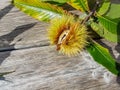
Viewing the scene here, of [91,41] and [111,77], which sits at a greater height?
[91,41]

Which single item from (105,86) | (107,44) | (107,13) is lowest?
(105,86)

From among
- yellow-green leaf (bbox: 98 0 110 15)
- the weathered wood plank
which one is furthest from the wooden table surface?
yellow-green leaf (bbox: 98 0 110 15)

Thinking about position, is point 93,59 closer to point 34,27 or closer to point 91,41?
point 91,41

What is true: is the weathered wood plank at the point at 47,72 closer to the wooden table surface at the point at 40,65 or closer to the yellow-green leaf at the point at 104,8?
the wooden table surface at the point at 40,65

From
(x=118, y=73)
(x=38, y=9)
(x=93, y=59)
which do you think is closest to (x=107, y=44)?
(x=93, y=59)

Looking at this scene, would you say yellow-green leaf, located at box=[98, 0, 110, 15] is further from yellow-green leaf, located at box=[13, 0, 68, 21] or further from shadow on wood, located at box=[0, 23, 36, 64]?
shadow on wood, located at box=[0, 23, 36, 64]
